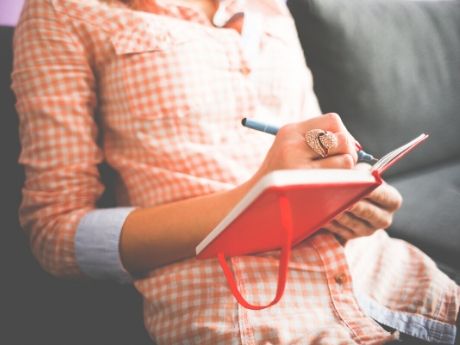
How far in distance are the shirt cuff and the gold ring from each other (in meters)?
0.39

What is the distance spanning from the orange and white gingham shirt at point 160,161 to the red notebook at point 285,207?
0.37 ft

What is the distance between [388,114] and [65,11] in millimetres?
897

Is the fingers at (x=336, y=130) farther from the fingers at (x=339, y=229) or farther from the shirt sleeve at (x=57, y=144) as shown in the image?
the shirt sleeve at (x=57, y=144)

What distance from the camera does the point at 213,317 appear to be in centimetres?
54

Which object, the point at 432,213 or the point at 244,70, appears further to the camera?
the point at 432,213

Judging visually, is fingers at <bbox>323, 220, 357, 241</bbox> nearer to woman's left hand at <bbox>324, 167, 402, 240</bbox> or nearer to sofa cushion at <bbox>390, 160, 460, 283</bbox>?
woman's left hand at <bbox>324, 167, 402, 240</bbox>

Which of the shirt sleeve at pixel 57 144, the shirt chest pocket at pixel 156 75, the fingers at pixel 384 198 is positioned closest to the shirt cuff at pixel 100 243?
the shirt sleeve at pixel 57 144

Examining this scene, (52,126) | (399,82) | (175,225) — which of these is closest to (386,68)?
(399,82)

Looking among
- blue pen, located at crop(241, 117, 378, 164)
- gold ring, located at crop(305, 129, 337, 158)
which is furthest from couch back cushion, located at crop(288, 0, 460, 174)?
gold ring, located at crop(305, 129, 337, 158)

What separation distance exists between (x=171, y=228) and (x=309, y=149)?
29 cm

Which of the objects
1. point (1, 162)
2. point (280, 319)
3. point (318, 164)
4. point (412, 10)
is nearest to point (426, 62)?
point (412, 10)

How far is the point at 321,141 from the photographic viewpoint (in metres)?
0.48

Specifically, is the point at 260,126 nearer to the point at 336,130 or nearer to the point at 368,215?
the point at 336,130

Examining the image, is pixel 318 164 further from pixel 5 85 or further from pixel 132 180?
pixel 5 85
